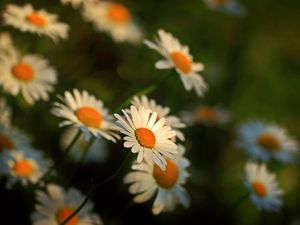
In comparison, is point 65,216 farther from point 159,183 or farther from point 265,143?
point 265,143

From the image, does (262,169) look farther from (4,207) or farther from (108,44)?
(108,44)

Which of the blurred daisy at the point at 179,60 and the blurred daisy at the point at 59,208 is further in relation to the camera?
the blurred daisy at the point at 179,60

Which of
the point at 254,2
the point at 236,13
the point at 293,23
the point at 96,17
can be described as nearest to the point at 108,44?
the point at 96,17

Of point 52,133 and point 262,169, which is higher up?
point 262,169

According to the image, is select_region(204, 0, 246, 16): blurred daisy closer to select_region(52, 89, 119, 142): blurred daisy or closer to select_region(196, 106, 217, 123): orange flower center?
select_region(196, 106, 217, 123): orange flower center

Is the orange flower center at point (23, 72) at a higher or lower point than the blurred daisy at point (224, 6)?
lower

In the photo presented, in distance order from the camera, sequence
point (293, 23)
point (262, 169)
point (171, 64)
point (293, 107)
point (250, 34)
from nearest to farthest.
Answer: point (171, 64) → point (262, 169) → point (293, 107) → point (250, 34) → point (293, 23)

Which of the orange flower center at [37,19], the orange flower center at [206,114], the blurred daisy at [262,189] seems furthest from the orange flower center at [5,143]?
the orange flower center at [206,114]

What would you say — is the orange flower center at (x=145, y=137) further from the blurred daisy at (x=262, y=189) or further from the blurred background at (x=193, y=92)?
the blurred daisy at (x=262, y=189)
